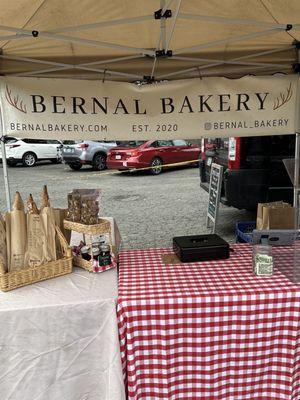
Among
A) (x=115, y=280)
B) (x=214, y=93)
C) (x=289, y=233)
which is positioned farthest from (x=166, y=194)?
(x=115, y=280)

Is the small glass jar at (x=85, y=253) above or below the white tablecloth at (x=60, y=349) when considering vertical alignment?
above

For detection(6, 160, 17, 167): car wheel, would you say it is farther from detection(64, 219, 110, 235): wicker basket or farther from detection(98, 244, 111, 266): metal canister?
detection(98, 244, 111, 266): metal canister

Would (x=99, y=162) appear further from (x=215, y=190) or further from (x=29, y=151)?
(x=215, y=190)

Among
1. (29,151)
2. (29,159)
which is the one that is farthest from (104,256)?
(29,159)

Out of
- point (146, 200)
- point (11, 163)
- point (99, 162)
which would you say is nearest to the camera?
point (146, 200)

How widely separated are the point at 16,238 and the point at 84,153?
1199 centimetres

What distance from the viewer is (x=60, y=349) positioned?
1.73 metres

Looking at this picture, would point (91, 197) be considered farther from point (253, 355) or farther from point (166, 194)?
point (166, 194)

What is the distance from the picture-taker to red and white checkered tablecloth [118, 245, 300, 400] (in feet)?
5.78

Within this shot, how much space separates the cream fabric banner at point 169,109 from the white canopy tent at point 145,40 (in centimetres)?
11

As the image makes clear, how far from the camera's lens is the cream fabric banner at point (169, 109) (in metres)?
3.24

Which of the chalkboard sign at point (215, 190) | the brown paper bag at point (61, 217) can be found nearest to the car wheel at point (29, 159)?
the chalkboard sign at point (215, 190)

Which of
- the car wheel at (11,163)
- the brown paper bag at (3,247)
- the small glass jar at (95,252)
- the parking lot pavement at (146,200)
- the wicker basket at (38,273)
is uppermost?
the brown paper bag at (3,247)

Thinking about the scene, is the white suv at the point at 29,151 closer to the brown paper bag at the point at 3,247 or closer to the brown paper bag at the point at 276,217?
the brown paper bag at the point at 276,217
